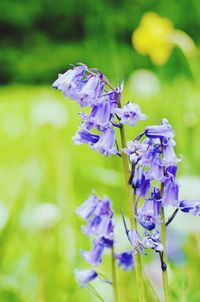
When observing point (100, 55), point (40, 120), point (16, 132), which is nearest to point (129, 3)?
point (16, 132)

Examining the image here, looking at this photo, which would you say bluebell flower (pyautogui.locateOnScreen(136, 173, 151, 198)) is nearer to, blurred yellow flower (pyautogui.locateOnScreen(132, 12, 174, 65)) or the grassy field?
the grassy field

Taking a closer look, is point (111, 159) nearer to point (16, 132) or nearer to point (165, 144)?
point (165, 144)

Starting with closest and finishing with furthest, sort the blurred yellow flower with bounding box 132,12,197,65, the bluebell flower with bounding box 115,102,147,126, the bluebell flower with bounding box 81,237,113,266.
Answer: the bluebell flower with bounding box 115,102,147,126 < the bluebell flower with bounding box 81,237,113,266 < the blurred yellow flower with bounding box 132,12,197,65

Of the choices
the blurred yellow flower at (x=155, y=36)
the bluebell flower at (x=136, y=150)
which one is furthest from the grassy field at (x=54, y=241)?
the blurred yellow flower at (x=155, y=36)

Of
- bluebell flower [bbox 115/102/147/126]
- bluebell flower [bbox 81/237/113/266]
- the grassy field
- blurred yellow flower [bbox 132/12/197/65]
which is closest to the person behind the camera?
bluebell flower [bbox 115/102/147/126]

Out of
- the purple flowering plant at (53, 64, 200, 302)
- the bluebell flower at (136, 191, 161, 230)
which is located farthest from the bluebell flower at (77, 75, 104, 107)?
the bluebell flower at (136, 191, 161, 230)

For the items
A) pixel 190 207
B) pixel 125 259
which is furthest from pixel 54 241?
pixel 190 207
